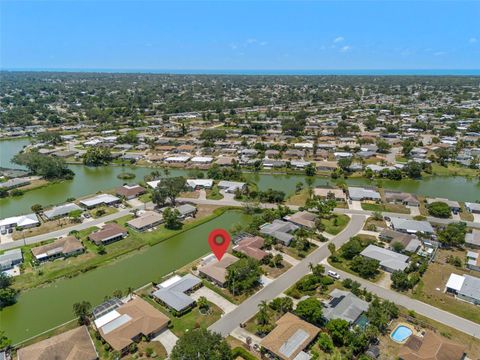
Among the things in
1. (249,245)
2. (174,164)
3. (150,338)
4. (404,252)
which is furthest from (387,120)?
(150,338)

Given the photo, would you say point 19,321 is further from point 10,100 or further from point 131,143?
point 10,100

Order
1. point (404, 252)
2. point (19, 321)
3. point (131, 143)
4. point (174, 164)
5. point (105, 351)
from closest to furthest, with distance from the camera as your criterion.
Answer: point (105, 351) → point (19, 321) → point (404, 252) → point (174, 164) → point (131, 143)

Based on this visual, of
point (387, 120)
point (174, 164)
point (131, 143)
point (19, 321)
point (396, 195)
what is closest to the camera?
point (19, 321)

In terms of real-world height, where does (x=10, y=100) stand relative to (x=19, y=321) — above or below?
above

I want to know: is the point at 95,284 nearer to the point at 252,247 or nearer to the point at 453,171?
the point at 252,247

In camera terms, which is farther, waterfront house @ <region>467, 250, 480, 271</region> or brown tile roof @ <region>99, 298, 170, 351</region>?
waterfront house @ <region>467, 250, 480, 271</region>

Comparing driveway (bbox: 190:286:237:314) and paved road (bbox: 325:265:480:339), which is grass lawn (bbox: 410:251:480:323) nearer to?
paved road (bbox: 325:265:480:339)

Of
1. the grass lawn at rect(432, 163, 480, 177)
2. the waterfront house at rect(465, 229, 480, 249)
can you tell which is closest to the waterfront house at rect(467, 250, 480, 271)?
the waterfront house at rect(465, 229, 480, 249)
